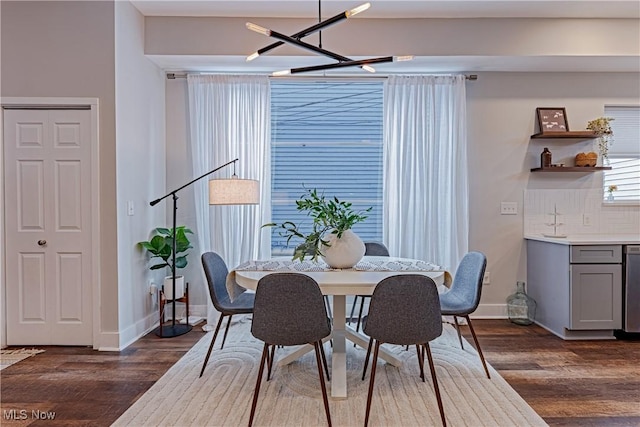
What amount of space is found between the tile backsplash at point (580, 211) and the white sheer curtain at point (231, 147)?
8.92ft

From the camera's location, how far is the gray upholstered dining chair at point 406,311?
212cm

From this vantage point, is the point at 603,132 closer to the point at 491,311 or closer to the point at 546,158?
the point at 546,158

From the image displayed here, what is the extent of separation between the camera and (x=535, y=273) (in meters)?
4.13

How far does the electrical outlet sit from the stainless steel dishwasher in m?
1.00

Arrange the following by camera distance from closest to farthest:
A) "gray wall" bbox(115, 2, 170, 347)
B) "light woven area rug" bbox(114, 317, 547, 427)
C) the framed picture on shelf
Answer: "light woven area rug" bbox(114, 317, 547, 427)
"gray wall" bbox(115, 2, 170, 347)
the framed picture on shelf

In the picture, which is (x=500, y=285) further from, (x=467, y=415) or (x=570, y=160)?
(x=467, y=415)

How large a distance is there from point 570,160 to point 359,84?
226 centimetres

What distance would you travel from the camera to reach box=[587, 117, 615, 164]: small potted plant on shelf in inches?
160

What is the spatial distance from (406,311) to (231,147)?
266 cm

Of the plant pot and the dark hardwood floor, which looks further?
the plant pot

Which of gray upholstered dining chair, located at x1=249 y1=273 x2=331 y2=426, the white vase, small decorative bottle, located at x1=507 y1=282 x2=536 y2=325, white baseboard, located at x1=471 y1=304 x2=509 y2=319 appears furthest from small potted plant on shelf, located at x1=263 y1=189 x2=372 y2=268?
small decorative bottle, located at x1=507 y1=282 x2=536 y2=325

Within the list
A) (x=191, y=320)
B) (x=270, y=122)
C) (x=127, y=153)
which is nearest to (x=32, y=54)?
(x=127, y=153)

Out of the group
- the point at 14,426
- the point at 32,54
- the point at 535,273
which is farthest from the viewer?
the point at 535,273

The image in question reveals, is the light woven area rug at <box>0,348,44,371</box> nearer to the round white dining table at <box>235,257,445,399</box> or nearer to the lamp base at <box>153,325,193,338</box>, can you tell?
the lamp base at <box>153,325,193,338</box>
